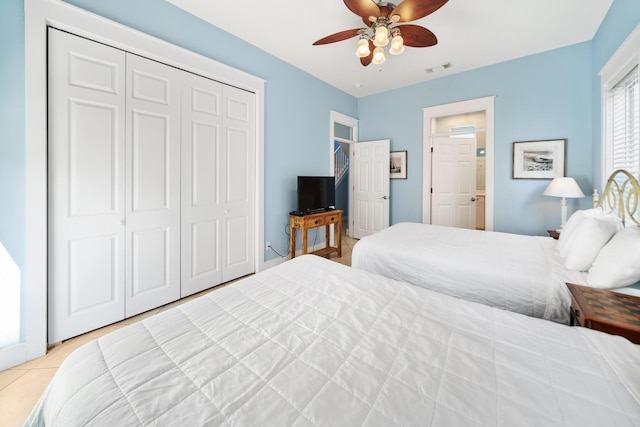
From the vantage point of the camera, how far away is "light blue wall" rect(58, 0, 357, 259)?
232 cm

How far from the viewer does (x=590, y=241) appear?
5.39 ft

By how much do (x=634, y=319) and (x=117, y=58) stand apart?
11.7 feet

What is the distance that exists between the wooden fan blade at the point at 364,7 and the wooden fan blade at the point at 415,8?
0.14 meters

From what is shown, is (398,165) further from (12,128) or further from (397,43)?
(12,128)

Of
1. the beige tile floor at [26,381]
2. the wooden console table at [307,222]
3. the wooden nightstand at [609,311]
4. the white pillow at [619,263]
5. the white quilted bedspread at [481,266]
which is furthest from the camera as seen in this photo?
the wooden console table at [307,222]

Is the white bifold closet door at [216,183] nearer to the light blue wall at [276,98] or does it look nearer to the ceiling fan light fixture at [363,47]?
the light blue wall at [276,98]

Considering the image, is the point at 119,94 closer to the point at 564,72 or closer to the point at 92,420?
the point at 92,420

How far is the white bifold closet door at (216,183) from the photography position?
8.71 feet

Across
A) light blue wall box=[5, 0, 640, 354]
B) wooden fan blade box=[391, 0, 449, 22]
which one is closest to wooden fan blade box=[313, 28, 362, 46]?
wooden fan blade box=[391, 0, 449, 22]

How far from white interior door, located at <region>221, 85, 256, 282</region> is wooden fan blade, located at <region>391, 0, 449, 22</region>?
1861mm

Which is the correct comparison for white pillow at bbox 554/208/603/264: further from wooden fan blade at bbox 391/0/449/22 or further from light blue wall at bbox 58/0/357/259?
light blue wall at bbox 58/0/357/259

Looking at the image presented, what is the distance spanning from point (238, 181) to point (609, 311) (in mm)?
3104

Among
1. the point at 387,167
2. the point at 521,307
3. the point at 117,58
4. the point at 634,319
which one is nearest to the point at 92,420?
the point at 634,319

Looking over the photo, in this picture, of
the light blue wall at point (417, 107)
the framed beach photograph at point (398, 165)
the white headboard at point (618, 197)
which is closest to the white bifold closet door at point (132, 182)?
the light blue wall at point (417, 107)
